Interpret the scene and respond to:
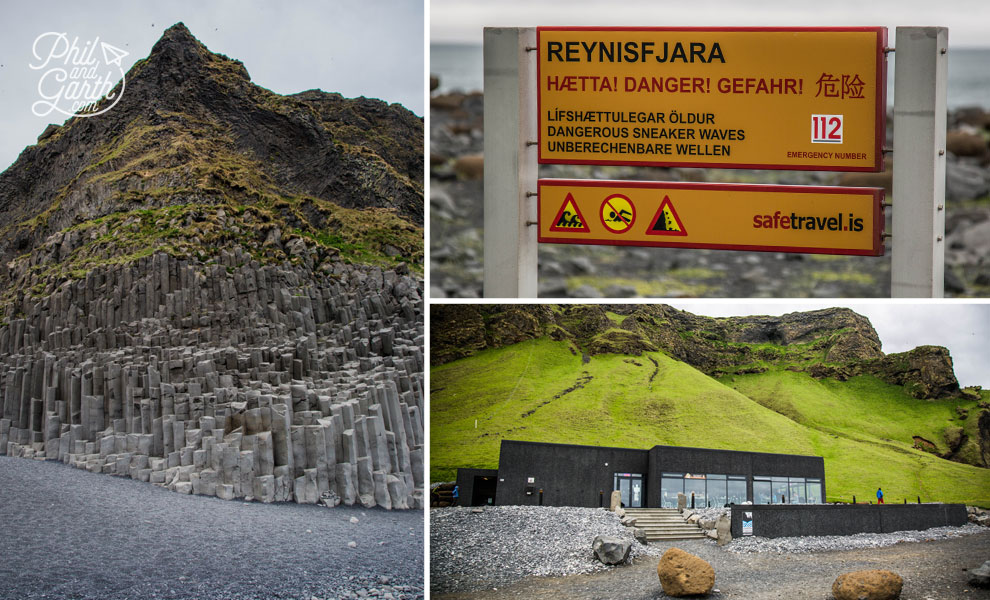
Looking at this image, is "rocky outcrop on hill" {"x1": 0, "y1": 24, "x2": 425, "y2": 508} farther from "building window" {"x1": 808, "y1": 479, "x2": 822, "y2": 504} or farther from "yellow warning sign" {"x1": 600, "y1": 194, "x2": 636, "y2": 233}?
"yellow warning sign" {"x1": 600, "y1": 194, "x2": 636, "y2": 233}

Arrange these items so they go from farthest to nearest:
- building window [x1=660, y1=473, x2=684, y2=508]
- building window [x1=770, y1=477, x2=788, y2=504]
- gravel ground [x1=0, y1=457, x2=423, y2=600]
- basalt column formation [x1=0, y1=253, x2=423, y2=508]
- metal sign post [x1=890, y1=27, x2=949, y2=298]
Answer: basalt column formation [x1=0, y1=253, x2=423, y2=508]
gravel ground [x1=0, y1=457, x2=423, y2=600]
building window [x1=660, y1=473, x2=684, y2=508]
building window [x1=770, y1=477, x2=788, y2=504]
metal sign post [x1=890, y1=27, x2=949, y2=298]

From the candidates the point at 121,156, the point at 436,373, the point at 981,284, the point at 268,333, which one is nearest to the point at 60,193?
the point at 121,156

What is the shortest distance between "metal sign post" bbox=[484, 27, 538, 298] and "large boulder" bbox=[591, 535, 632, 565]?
8.17 feet

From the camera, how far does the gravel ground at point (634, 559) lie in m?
5.17

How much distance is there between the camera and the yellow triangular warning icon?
398cm

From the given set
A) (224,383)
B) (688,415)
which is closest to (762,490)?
(688,415)

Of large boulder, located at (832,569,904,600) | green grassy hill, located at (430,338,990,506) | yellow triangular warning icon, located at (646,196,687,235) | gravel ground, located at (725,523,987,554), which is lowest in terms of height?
large boulder, located at (832,569,904,600)

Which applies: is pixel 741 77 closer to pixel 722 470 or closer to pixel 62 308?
pixel 722 470

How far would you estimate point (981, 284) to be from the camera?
157 inches

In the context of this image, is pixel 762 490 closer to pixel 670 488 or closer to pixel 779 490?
pixel 779 490

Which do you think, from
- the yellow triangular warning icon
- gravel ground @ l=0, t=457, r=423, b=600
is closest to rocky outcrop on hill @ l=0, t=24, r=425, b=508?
gravel ground @ l=0, t=457, r=423, b=600

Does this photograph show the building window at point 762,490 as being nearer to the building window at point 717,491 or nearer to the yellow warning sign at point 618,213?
the building window at point 717,491

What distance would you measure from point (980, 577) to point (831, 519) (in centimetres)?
102

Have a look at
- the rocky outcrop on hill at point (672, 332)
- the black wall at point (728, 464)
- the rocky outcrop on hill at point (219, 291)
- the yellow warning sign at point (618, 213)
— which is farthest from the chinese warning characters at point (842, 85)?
the rocky outcrop on hill at point (219, 291)
